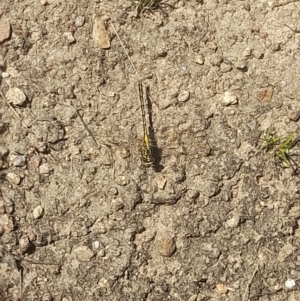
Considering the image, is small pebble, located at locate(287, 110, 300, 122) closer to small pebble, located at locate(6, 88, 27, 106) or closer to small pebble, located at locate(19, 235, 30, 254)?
small pebble, located at locate(6, 88, 27, 106)

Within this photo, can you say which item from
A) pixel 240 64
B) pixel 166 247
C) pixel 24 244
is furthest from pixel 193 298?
pixel 240 64

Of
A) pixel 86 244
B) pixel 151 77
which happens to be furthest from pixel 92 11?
pixel 86 244

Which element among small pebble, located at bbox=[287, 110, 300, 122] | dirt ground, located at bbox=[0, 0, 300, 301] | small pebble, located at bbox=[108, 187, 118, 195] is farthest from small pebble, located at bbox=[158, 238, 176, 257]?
small pebble, located at bbox=[287, 110, 300, 122]

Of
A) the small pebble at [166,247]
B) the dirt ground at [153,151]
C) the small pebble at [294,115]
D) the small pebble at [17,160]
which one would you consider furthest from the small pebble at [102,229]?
the small pebble at [294,115]

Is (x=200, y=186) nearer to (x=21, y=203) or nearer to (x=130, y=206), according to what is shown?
(x=130, y=206)

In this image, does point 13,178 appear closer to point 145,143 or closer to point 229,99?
point 145,143

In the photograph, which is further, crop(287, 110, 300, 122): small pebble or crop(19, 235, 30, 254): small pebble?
crop(287, 110, 300, 122): small pebble
